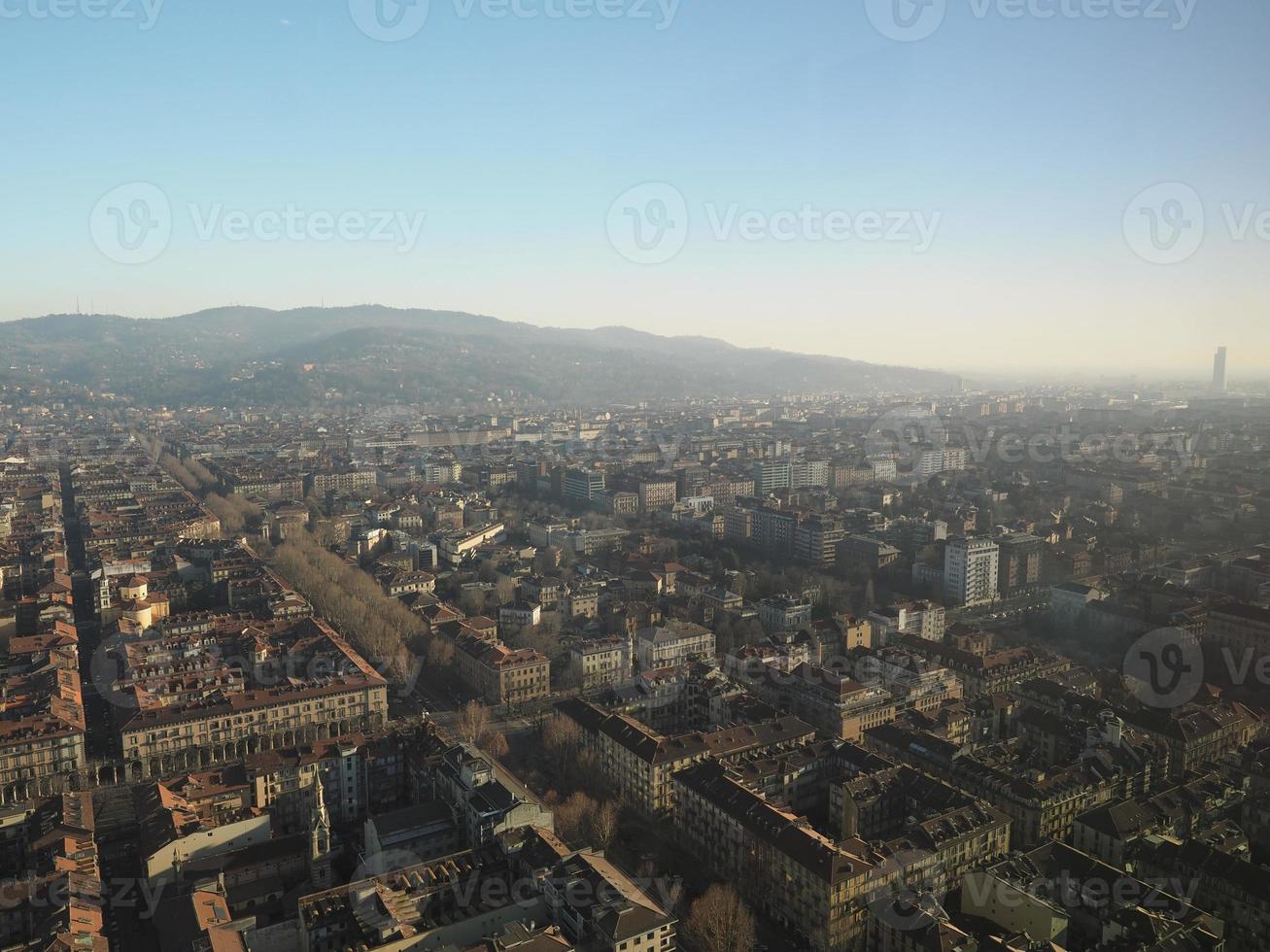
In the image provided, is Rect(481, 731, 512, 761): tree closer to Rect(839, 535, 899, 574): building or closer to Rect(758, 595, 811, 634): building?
Rect(758, 595, 811, 634): building

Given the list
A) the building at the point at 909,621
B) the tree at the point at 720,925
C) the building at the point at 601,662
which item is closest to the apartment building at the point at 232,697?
the building at the point at 601,662

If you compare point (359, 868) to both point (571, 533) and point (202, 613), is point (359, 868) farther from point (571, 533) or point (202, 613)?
point (571, 533)

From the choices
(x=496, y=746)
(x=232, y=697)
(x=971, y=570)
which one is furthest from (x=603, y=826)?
(x=971, y=570)

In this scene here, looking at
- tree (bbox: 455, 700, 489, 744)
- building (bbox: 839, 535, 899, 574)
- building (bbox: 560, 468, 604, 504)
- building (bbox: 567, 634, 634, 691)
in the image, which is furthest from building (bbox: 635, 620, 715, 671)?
building (bbox: 560, 468, 604, 504)

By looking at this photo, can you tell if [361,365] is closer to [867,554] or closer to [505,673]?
[867,554]

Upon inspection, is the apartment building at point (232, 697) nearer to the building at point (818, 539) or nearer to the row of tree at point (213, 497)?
the row of tree at point (213, 497)

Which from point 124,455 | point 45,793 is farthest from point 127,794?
point 124,455
